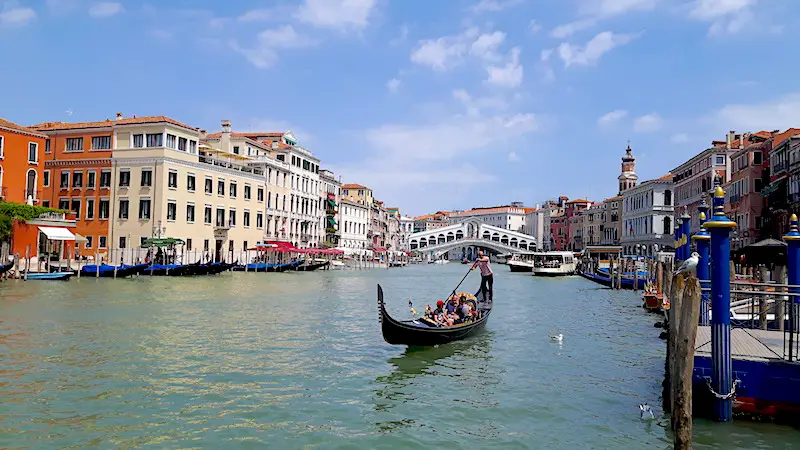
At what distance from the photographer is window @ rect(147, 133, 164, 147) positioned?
30.1 metres

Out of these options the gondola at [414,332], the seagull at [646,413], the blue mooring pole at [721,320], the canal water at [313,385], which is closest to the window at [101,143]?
the canal water at [313,385]

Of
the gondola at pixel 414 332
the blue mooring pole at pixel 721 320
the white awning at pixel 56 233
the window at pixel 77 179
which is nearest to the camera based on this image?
the blue mooring pole at pixel 721 320

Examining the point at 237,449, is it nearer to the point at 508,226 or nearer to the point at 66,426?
the point at 66,426

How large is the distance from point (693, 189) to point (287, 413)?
1501 inches

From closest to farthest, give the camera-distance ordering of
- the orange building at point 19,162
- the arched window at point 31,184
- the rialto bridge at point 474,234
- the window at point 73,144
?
the orange building at point 19,162, the arched window at point 31,184, the window at point 73,144, the rialto bridge at point 474,234

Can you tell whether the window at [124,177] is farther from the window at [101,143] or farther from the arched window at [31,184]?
the arched window at [31,184]

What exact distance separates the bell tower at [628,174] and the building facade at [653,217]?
33.3ft

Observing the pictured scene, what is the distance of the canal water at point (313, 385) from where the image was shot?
5.62m

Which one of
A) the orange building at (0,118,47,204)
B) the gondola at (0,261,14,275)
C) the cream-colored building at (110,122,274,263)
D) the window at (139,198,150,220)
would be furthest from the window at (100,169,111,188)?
the gondola at (0,261,14,275)

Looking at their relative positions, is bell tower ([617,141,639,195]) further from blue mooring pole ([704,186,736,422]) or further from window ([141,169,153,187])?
blue mooring pole ([704,186,736,422])

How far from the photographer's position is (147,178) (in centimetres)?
3000

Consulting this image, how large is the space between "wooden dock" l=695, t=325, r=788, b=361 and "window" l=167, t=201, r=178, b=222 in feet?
88.6

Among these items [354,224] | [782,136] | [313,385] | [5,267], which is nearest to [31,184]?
[5,267]

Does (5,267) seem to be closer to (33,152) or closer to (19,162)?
(19,162)
